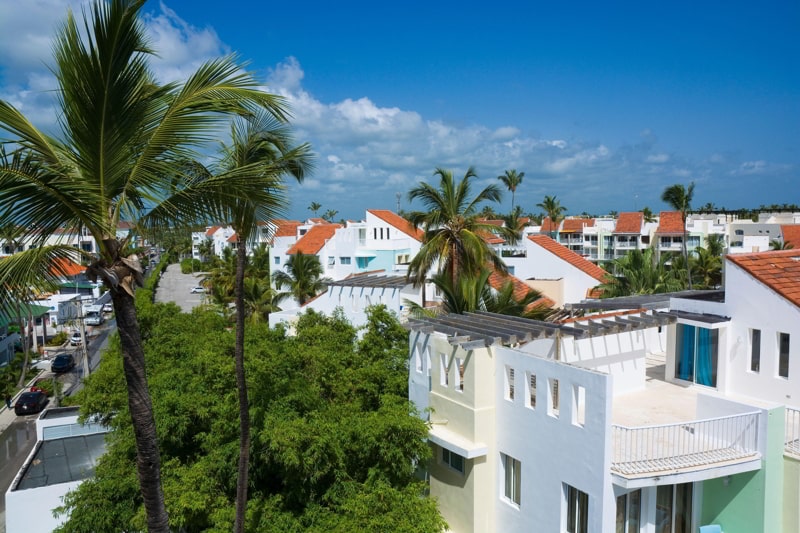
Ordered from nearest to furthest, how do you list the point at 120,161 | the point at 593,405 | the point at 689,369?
the point at 120,161 < the point at 593,405 < the point at 689,369

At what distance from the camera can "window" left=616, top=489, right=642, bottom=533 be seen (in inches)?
474

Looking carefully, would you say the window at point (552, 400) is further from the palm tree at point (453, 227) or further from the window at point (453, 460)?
the palm tree at point (453, 227)

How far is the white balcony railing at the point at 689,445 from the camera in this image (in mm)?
11477

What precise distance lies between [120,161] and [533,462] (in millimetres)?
10805

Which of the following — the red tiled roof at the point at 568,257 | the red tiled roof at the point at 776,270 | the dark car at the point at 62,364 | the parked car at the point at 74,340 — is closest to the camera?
the red tiled roof at the point at 776,270

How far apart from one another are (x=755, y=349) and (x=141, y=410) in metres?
14.9

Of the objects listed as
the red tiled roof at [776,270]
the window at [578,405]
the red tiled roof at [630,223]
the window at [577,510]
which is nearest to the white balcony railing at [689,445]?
the window at [578,405]

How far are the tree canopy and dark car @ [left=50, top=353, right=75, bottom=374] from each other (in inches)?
1346

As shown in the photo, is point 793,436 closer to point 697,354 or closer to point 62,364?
point 697,354

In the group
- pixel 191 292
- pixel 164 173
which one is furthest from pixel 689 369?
pixel 191 292

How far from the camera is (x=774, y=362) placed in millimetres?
14602

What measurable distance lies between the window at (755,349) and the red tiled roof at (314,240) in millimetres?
43169

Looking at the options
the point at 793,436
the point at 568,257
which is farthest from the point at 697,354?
the point at 568,257

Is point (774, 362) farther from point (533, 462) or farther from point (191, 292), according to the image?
point (191, 292)
